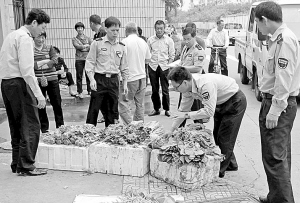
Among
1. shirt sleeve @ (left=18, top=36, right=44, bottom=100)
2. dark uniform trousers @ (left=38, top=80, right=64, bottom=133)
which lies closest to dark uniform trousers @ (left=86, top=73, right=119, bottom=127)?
dark uniform trousers @ (left=38, top=80, right=64, bottom=133)

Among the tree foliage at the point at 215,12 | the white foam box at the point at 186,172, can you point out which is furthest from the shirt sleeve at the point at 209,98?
the tree foliage at the point at 215,12

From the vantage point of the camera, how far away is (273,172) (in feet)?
12.4

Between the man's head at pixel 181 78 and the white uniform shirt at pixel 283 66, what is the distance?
0.98 m

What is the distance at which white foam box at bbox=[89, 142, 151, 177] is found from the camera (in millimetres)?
4637

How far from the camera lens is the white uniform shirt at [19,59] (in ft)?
13.9

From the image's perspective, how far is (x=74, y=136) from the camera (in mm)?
4973

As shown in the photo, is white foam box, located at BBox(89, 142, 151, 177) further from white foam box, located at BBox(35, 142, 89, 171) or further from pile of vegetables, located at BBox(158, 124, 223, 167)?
pile of vegetables, located at BBox(158, 124, 223, 167)

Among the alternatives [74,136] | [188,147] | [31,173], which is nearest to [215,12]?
[74,136]

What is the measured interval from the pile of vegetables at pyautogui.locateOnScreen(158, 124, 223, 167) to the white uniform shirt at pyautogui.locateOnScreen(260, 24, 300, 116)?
42.9 inches

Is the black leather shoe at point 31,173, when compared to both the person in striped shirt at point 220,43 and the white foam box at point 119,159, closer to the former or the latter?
the white foam box at point 119,159

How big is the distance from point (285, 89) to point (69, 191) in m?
2.58

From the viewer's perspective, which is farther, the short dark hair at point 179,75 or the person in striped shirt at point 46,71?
the person in striped shirt at point 46,71

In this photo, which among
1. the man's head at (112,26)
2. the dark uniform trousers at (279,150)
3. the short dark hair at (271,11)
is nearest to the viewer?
the short dark hair at (271,11)

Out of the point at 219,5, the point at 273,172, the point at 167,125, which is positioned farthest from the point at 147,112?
the point at 219,5
